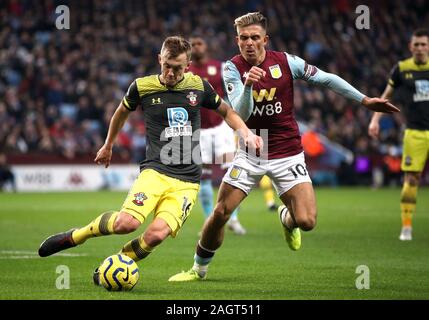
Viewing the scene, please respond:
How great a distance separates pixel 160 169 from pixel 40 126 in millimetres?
17867

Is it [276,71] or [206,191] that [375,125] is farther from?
[276,71]

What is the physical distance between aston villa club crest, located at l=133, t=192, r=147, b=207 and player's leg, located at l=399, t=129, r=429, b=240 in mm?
5137

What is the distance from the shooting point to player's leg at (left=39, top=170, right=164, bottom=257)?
714 centimetres

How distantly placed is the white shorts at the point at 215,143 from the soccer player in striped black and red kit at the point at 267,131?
4253 millimetres

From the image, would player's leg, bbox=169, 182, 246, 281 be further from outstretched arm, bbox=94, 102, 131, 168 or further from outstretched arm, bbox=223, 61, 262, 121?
outstretched arm, bbox=94, 102, 131, 168

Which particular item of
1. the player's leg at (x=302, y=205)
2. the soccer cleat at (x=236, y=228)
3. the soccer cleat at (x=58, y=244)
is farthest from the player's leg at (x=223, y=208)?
the soccer cleat at (x=236, y=228)

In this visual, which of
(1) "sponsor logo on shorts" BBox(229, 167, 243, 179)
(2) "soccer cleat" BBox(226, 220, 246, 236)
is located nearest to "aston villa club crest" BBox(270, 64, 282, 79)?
(1) "sponsor logo on shorts" BBox(229, 167, 243, 179)

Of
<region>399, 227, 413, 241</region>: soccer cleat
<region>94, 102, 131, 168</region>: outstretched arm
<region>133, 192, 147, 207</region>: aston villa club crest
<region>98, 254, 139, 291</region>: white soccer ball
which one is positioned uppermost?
<region>94, 102, 131, 168</region>: outstretched arm

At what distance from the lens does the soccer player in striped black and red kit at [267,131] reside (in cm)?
781

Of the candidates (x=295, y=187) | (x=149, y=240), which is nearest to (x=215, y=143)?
(x=295, y=187)

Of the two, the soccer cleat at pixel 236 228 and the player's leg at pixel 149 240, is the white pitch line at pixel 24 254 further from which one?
the soccer cleat at pixel 236 228

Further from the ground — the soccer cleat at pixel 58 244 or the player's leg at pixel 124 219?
the player's leg at pixel 124 219
